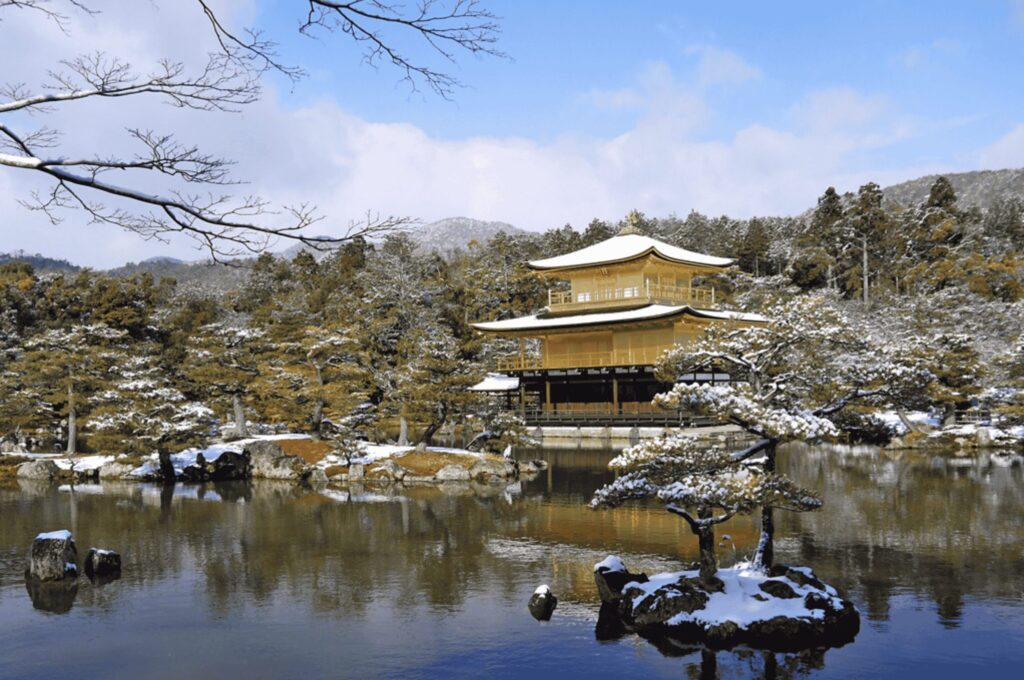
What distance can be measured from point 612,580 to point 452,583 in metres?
2.28

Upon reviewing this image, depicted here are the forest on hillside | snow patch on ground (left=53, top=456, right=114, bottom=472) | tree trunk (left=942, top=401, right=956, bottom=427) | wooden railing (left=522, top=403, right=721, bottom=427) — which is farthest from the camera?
wooden railing (left=522, top=403, right=721, bottom=427)

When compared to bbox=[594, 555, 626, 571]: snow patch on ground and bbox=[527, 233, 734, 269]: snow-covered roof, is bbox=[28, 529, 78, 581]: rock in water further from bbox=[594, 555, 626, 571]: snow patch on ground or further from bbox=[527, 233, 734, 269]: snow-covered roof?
bbox=[527, 233, 734, 269]: snow-covered roof

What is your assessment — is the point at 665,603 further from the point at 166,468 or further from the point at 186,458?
the point at 186,458

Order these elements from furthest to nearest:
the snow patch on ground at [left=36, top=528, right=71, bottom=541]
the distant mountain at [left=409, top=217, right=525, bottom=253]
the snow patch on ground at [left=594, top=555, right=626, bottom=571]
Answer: the distant mountain at [left=409, top=217, right=525, bottom=253], the snow patch on ground at [left=36, top=528, right=71, bottom=541], the snow patch on ground at [left=594, top=555, right=626, bottom=571]

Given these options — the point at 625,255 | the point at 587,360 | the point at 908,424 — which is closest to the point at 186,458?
the point at 587,360

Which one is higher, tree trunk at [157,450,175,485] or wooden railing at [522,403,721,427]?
wooden railing at [522,403,721,427]

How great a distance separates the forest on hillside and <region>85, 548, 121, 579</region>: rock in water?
19.6 feet

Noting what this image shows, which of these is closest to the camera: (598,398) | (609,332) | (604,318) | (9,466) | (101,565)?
(101,565)

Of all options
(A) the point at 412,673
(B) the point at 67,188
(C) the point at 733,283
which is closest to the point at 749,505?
(A) the point at 412,673

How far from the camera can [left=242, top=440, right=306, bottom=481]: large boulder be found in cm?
2259

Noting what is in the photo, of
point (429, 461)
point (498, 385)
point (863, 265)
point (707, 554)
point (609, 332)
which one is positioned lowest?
point (429, 461)

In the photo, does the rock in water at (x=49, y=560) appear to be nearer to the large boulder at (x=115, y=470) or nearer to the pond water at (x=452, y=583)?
the pond water at (x=452, y=583)

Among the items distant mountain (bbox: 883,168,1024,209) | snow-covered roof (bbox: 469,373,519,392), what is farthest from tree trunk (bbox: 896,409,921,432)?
distant mountain (bbox: 883,168,1024,209)

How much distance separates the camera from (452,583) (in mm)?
10703
